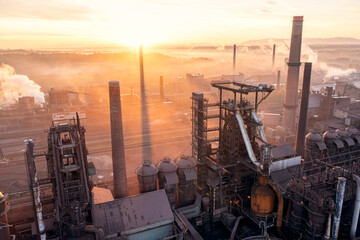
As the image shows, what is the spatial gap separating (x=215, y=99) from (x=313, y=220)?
48200 millimetres

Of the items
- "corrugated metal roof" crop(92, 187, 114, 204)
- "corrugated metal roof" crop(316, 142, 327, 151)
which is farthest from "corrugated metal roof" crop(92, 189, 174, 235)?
"corrugated metal roof" crop(316, 142, 327, 151)

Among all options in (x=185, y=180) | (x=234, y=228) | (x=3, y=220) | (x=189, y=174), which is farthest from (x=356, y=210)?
(x=3, y=220)

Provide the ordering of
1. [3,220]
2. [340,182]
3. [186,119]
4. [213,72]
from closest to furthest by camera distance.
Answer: [3,220], [340,182], [186,119], [213,72]

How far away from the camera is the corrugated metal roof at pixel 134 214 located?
17172 millimetres

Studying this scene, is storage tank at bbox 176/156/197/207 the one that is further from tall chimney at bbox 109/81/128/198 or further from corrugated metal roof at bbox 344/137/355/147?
corrugated metal roof at bbox 344/137/355/147

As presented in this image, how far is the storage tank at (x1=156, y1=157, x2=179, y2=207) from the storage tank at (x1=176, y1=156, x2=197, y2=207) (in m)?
0.86

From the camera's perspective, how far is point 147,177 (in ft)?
64.8

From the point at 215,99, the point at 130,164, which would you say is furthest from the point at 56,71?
the point at 130,164

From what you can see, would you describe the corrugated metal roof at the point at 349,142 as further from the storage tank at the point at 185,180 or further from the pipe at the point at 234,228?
the storage tank at the point at 185,180

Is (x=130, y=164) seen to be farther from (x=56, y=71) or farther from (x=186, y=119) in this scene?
(x=56, y=71)

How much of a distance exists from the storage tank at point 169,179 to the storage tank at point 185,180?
0.86 metres

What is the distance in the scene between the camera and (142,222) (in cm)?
1762

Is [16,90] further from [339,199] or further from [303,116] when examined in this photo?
[339,199]

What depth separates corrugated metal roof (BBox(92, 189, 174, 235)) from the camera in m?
17.2
